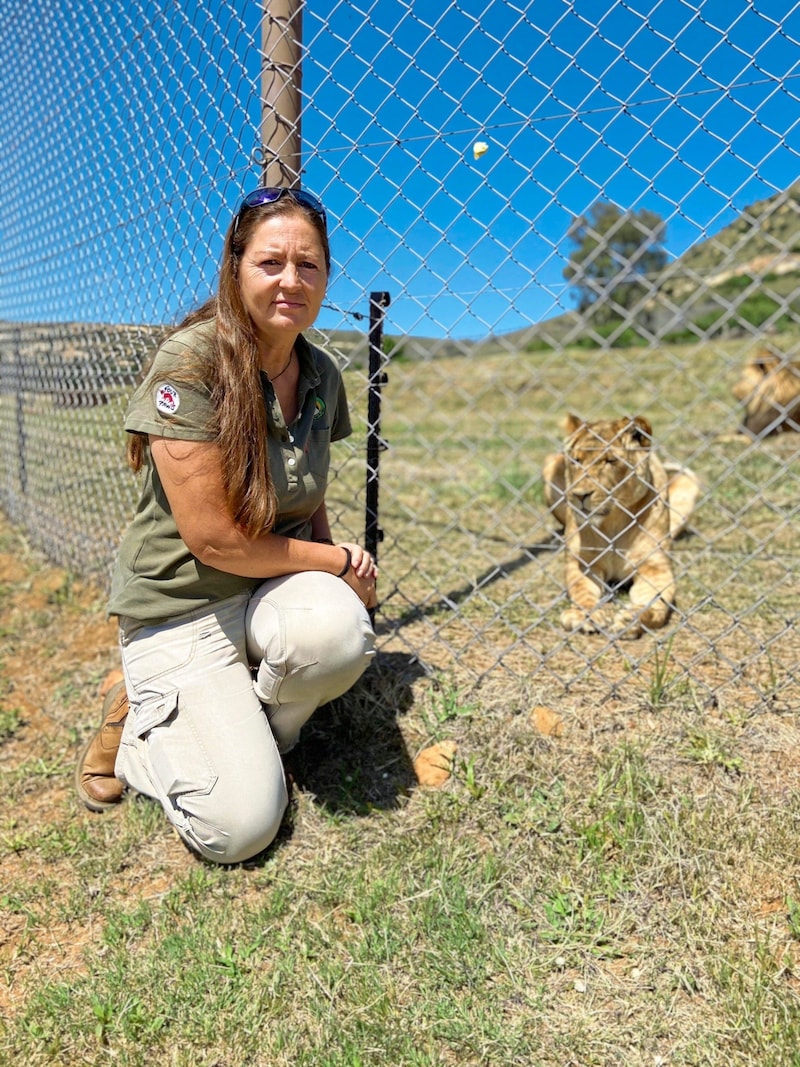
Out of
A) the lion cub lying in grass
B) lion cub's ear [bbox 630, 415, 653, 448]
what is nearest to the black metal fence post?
the lion cub lying in grass

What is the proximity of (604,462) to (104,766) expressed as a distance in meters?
2.30

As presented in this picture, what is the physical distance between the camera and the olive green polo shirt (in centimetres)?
204

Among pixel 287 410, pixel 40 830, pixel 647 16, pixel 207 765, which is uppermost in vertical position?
pixel 647 16

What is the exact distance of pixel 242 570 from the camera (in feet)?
7.21

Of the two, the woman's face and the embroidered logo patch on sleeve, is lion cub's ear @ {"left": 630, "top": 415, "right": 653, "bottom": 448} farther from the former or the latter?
the embroidered logo patch on sleeve

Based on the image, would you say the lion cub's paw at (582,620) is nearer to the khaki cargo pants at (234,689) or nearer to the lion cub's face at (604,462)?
the lion cub's face at (604,462)

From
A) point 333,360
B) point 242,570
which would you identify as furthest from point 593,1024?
point 333,360

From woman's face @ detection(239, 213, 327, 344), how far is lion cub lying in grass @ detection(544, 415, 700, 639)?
143 centimetres

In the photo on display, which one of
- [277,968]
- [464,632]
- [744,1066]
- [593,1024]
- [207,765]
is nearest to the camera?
[744,1066]

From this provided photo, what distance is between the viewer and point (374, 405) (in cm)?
278

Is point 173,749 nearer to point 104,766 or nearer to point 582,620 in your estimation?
point 104,766

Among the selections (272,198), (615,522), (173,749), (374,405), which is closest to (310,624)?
(173,749)

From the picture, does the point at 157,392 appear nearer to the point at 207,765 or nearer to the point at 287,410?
the point at 287,410

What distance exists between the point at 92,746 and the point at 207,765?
2.34 feet
